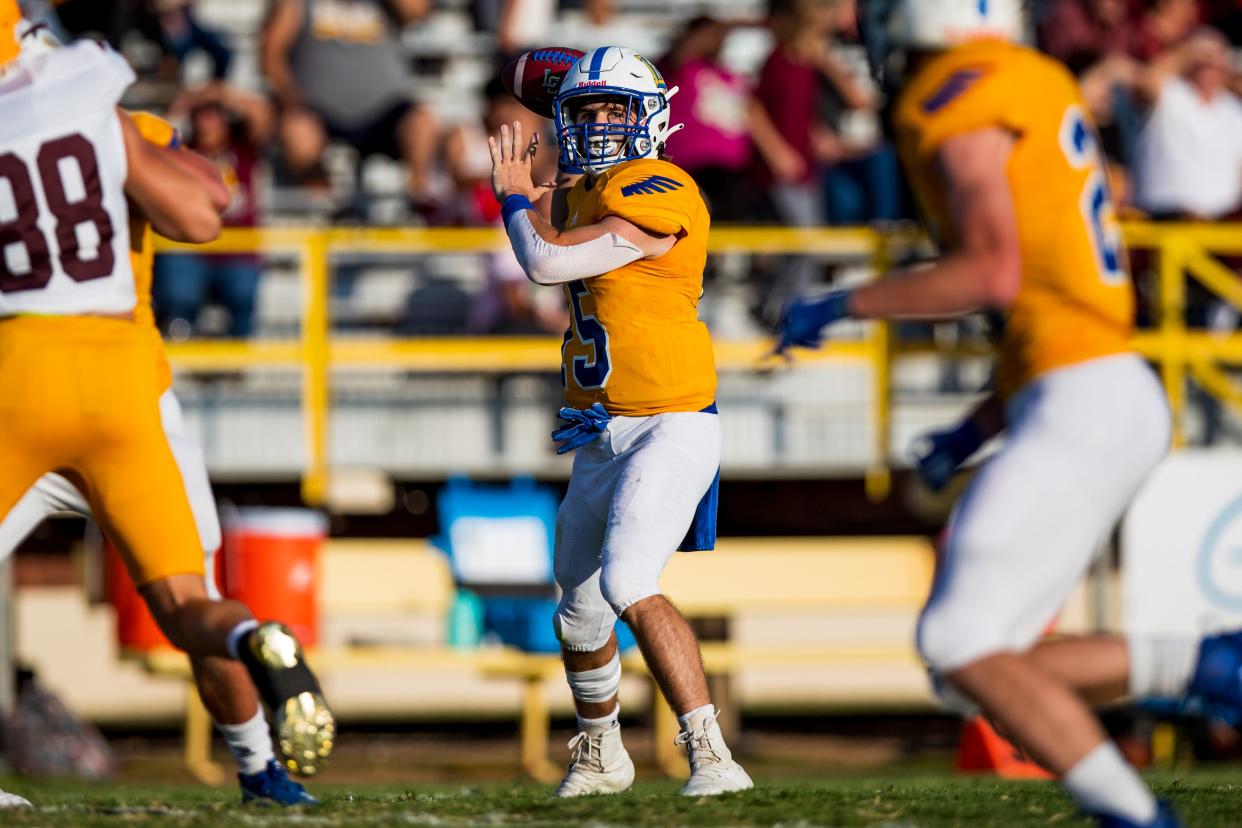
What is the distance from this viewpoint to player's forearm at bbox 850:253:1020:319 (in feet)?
13.7

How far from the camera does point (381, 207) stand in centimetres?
1198

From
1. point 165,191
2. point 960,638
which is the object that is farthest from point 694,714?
point 165,191

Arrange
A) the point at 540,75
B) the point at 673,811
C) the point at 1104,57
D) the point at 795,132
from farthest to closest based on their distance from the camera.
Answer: the point at 1104,57 → the point at 795,132 → the point at 540,75 → the point at 673,811

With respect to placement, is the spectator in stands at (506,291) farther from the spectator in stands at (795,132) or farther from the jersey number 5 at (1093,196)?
the jersey number 5 at (1093,196)

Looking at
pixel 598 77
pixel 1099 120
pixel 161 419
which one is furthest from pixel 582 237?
pixel 1099 120

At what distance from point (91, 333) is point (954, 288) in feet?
7.48

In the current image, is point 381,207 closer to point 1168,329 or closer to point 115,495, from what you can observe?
point 1168,329

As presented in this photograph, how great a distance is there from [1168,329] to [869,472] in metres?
1.75

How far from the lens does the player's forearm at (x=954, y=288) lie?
13.7ft

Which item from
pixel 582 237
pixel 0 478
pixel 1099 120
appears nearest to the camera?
pixel 0 478

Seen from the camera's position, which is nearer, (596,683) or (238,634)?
(238,634)

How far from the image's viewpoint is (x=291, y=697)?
189 inches

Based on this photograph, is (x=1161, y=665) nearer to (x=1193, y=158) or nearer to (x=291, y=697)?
(x=291, y=697)

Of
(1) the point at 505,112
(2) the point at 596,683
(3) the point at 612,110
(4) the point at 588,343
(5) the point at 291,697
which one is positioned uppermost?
(3) the point at 612,110
